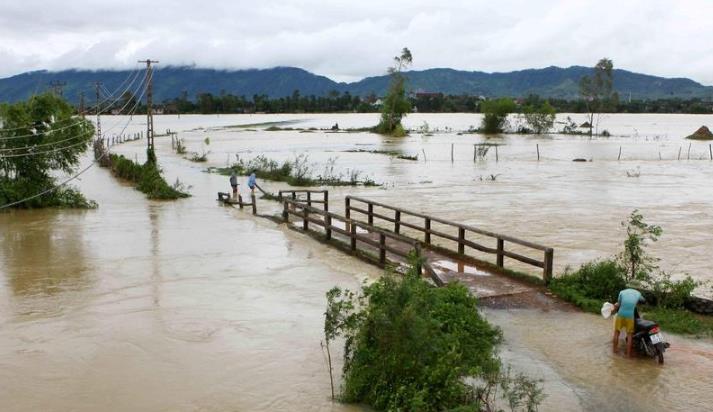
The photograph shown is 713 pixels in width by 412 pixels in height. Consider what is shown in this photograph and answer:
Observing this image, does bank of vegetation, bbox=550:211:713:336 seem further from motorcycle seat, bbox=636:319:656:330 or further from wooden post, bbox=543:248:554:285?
motorcycle seat, bbox=636:319:656:330

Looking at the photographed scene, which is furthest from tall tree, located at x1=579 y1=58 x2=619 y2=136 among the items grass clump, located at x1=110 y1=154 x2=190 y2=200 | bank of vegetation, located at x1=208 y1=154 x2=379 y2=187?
grass clump, located at x1=110 y1=154 x2=190 y2=200

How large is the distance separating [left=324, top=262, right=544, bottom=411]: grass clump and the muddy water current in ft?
1.92

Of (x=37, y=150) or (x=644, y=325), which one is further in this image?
(x=37, y=150)

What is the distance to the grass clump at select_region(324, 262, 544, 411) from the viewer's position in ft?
24.9

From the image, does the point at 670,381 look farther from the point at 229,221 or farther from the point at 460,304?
the point at 229,221

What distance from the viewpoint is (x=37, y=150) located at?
27078 mm

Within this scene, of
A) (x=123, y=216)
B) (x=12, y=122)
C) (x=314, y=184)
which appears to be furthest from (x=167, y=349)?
(x=314, y=184)

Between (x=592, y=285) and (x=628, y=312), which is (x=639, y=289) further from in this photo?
(x=628, y=312)

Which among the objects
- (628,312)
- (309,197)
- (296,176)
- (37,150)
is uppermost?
(37,150)

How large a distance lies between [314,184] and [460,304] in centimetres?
2655

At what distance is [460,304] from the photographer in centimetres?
984

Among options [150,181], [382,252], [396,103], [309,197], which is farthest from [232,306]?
[396,103]

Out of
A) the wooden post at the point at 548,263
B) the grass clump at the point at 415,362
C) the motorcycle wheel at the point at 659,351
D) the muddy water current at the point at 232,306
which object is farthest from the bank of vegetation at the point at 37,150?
the motorcycle wheel at the point at 659,351

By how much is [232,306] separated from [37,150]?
59.4ft
